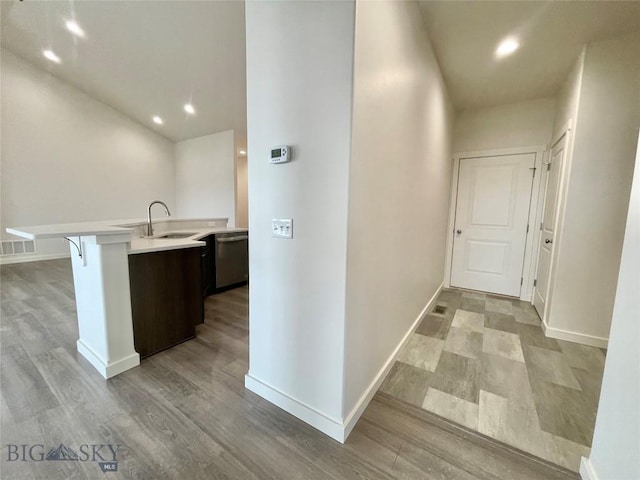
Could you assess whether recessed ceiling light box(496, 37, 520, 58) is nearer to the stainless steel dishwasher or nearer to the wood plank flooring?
the wood plank flooring

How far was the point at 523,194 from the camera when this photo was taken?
3.46 m

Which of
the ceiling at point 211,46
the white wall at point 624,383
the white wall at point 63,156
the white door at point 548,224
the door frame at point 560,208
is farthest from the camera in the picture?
the white wall at point 63,156

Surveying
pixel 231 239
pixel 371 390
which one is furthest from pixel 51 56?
pixel 371 390

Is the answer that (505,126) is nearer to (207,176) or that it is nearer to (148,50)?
(148,50)

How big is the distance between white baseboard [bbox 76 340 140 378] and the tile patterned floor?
1883 millimetres

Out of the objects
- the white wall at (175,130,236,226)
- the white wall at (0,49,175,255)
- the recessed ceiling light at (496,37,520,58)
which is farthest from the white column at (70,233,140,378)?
the white wall at (0,49,175,255)

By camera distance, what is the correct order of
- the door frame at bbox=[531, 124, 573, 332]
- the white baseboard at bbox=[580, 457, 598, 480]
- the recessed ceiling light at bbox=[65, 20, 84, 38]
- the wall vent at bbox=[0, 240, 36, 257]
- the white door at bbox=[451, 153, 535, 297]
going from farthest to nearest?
the wall vent at bbox=[0, 240, 36, 257] → the recessed ceiling light at bbox=[65, 20, 84, 38] → the white door at bbox=[451, 153, 535, 297] → the door frame at bbox=[531, 124, 573, 332] → the white baseboard at bbox=[580, 457, 598, 480]

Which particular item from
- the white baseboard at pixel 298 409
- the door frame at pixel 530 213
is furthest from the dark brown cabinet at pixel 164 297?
the door frame at pixel 530 213

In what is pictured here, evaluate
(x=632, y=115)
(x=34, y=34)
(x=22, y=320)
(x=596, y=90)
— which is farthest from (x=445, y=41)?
(x=34, y=34)

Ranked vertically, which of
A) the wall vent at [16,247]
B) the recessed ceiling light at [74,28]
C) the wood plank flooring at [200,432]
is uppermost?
the recessed ceiling light at [74,28]

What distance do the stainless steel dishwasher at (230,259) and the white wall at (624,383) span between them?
3.67 meters

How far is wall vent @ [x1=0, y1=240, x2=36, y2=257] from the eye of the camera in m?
5.05

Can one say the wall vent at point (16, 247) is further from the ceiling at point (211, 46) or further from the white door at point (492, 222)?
the white door at point (492, 222)

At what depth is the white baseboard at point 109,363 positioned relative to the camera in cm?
181
